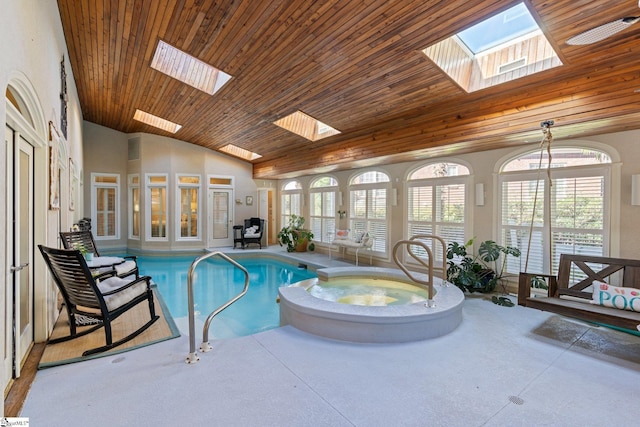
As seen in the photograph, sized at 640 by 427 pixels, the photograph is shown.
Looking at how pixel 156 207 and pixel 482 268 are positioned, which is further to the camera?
pixel 156 207

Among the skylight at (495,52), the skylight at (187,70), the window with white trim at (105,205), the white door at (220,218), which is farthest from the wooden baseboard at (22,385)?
the window with white trim at (105,205)

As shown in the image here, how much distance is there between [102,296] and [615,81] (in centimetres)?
582

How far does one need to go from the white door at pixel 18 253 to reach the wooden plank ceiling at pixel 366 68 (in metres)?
2.49

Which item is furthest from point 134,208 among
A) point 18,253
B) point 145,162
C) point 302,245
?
point 18,253

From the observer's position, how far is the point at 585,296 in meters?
3.55

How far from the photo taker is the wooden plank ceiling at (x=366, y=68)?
3271 mm

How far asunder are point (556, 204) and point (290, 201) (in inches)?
301

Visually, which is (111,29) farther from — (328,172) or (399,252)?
(399,252)

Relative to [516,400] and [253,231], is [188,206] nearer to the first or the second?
[253,231]

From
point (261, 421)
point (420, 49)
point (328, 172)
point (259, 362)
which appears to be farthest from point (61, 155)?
point (328, 172)

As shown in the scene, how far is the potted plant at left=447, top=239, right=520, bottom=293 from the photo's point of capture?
4832 millimetres

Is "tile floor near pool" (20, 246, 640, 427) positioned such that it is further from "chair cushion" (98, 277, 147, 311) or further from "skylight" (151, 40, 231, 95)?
"skylight" (151, 40, 231, 95)

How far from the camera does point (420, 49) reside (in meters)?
3.78

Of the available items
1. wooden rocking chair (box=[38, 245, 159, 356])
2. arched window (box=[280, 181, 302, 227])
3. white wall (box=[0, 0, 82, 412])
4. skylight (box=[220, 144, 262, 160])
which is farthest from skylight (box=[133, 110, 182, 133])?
wooden rocking chair (box=[38, 245, 159, 356])
